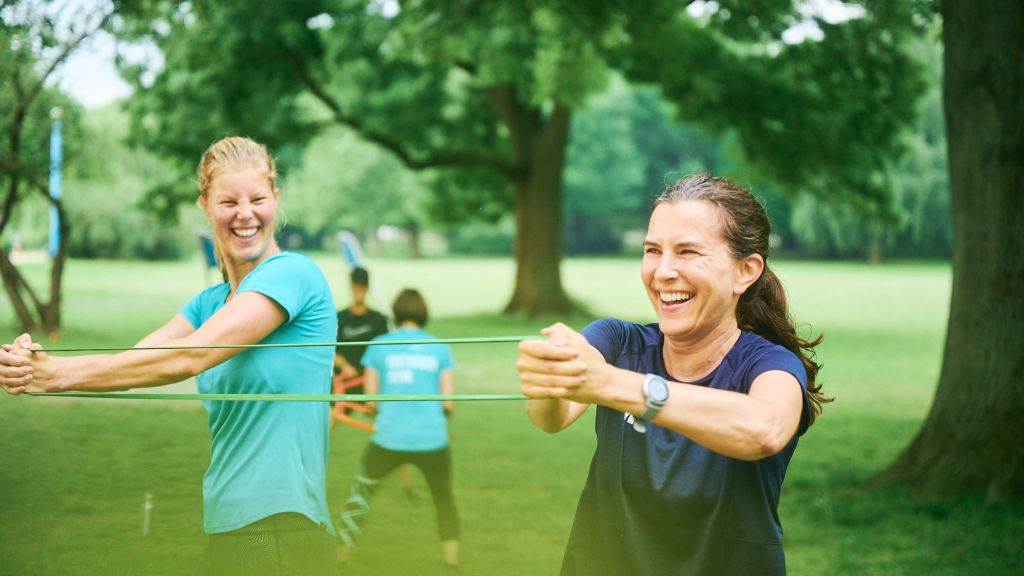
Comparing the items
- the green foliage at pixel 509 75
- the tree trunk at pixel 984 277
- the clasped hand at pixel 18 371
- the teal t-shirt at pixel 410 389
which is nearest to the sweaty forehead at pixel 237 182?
the clasped hand at pixel 18 371

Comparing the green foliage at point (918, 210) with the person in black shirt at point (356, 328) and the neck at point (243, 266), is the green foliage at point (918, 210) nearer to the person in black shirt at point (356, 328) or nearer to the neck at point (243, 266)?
the person in black shirt at point (356, 328)

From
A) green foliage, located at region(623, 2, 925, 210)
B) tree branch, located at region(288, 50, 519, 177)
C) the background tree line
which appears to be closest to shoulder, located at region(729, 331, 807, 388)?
green foliage, located at region(623, 2, 925, 210)

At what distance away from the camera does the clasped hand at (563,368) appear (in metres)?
2.13

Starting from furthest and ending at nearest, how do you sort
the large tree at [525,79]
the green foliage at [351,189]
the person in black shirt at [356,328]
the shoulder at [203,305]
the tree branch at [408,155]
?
the green foliage at [351,189]
the tree branch at [408,155]
the large tree at [525,79]
the person in black shirt at [356,328]
the shoulder at [203,305]

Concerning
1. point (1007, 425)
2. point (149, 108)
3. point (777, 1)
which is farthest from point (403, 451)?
point (149, 108)

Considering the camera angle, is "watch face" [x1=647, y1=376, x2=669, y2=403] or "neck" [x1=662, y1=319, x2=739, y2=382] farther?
"neck" [x1=662, y1=319, x2=739, y2=382]

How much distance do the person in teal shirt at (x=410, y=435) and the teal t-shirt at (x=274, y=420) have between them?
2482 millimetres

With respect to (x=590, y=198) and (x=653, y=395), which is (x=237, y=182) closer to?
(x=653, y=395)

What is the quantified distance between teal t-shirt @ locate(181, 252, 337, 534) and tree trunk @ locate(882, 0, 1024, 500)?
613 cm

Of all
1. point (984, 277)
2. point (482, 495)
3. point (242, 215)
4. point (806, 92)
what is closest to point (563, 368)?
point (242, 215)

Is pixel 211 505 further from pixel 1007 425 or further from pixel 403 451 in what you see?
pixel 1007 425

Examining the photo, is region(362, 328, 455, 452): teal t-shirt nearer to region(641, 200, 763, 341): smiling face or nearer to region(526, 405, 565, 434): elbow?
region(526, 405, 565, 434): elbow

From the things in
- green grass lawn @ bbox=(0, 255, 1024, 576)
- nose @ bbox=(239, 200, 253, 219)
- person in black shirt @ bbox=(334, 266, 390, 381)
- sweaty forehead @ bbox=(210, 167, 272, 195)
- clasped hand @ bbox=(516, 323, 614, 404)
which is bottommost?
green grass lawn @ bbox=(0, 255, 1024, 576)

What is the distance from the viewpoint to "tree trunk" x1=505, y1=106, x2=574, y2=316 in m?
28.1
